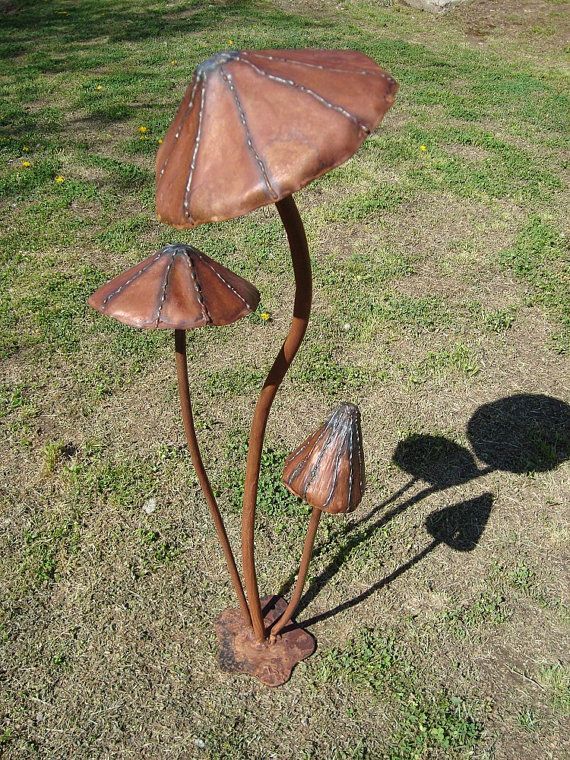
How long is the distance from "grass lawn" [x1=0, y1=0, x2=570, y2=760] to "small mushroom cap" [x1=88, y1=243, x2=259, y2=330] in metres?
1.84

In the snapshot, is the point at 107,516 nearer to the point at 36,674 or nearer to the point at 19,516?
the point at 19,516

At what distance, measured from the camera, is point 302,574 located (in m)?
2.94

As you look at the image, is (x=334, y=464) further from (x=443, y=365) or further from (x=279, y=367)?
(x=443, y=365)

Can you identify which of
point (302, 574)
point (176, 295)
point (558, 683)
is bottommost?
point (558, 683)

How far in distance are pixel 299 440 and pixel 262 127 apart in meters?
2.83

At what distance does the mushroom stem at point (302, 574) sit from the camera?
2.77 m

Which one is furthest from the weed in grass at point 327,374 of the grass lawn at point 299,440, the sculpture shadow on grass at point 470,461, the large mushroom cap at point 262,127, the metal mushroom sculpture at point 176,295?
the large mushroom cap at point 262,127

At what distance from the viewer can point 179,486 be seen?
3961mm

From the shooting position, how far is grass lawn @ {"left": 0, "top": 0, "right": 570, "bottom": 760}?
3033 mm

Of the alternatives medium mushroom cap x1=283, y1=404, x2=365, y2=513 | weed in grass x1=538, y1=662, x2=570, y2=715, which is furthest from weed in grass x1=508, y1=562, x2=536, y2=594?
medium mushroom cap x1=283, y1=404, x2=365, y2=513

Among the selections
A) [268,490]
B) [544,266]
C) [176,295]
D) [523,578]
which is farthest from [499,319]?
[176,295]

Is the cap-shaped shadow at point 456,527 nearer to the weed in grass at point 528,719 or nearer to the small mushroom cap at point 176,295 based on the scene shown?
the weed in grass at point 528,719

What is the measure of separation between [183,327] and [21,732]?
2009mm

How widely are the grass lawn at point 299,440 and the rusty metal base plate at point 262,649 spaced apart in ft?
0.20
